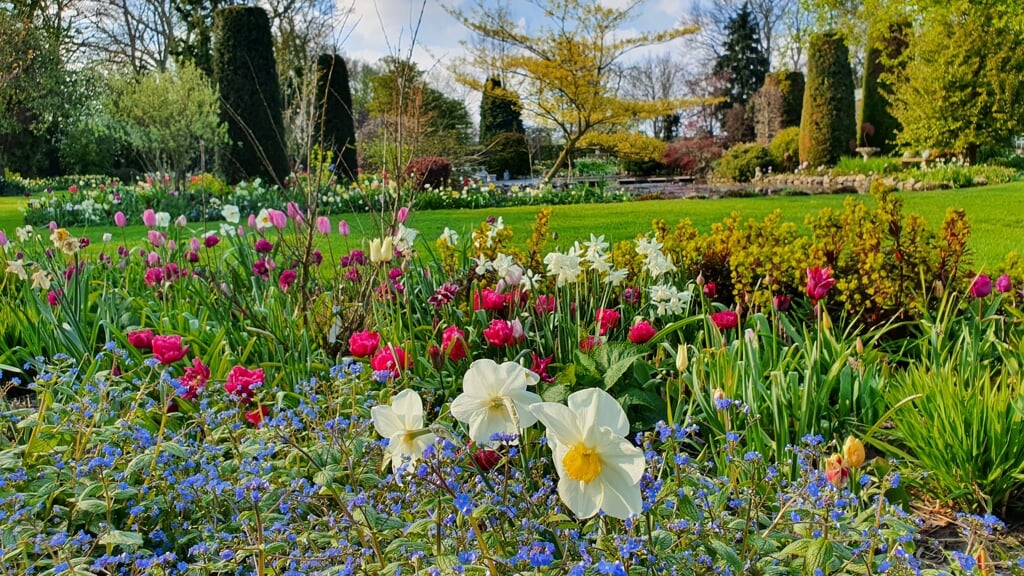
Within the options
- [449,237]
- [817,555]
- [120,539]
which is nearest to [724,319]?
[449,237]

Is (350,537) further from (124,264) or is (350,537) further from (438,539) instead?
(124,264)

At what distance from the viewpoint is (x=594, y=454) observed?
3.41ft

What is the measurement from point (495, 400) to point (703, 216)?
7719mm

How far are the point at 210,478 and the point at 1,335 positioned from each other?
7.75ft

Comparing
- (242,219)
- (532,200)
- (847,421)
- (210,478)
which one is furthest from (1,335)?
(532,200)

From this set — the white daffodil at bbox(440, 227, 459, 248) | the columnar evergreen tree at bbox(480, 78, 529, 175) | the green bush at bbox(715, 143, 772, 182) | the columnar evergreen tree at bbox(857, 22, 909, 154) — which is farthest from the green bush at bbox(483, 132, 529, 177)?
the white daffodil at bbox(440, 227, 459, 248)

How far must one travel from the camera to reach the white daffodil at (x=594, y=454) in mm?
1015

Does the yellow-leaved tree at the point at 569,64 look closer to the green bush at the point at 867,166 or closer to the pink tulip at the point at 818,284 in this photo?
the green bush at the point at 867,166

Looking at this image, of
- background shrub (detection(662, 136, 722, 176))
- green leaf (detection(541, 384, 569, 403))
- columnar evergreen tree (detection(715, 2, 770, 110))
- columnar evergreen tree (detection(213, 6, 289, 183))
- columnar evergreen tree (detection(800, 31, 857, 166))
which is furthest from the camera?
columnar evergreen tree (detection(715, 2, 770, 110))

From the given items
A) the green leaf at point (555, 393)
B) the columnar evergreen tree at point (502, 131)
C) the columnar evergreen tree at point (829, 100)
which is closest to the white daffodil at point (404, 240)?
the green leaf at point (555, 393)

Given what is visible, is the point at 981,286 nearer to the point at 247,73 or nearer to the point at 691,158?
the point at 247,73

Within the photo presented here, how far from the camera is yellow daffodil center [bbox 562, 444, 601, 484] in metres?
1.03

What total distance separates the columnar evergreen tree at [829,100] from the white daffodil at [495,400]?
1845 cm

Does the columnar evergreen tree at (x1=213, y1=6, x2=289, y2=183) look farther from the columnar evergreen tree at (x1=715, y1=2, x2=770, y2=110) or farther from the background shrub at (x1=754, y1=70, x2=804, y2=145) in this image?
the columnar evergreen tree at (x1=715, y1=2, x2=770, y2=110)
